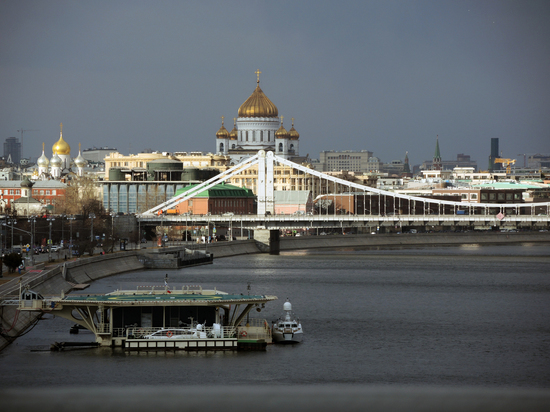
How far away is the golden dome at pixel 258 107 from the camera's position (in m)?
146

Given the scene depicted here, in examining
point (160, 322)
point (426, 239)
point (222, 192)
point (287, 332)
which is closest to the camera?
point (160, 322)

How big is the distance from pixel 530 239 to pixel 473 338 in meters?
57.8

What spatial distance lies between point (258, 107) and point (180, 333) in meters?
123

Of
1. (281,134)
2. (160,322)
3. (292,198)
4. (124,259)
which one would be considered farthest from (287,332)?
(281,134)

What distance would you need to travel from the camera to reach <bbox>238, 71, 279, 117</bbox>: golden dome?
14575 cm

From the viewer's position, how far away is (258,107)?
478 feet

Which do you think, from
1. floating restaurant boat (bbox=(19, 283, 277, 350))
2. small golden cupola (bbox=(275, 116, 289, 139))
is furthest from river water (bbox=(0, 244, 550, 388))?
small golden cupola (bbox=(275, 116, 289, 139))

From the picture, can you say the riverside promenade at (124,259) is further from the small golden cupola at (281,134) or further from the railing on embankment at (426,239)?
the small golden cupola at (281,134)

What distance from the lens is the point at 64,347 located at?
2262 centimetres

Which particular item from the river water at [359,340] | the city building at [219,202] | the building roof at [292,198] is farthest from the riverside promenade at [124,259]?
the building roof at [292,198]

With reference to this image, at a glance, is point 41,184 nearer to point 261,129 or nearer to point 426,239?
point 261,129

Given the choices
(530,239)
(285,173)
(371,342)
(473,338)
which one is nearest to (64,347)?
(371,342)

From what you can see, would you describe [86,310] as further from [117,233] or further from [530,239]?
[530,239]

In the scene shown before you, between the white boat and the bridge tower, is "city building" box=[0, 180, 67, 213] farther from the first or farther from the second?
the white boat
